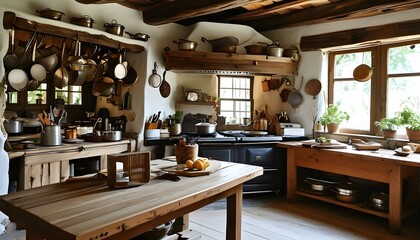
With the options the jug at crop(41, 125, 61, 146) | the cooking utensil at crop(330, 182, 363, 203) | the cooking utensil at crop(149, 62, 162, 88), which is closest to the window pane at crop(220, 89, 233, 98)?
the cooking utensil at crop(149, 62, 162, 88)

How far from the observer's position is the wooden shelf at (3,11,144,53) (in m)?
2.76

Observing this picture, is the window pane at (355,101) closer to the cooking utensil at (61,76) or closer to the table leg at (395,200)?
the table leg at (395,200)

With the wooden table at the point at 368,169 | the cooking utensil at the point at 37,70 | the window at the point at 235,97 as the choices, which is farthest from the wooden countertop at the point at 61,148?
the wooden table at the point at 368,169

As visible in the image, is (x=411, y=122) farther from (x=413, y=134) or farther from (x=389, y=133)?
(x=389, y=133)

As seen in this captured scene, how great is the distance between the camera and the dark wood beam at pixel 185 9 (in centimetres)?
316

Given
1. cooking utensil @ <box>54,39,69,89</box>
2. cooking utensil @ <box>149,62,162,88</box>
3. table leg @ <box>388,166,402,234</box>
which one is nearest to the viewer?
table leg @ <box>388,166,402,234</box>

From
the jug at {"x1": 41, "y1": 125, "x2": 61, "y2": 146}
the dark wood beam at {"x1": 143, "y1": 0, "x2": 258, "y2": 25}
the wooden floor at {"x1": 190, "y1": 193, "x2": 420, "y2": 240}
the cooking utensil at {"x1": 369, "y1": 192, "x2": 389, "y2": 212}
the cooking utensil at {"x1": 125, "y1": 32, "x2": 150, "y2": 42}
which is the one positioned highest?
the dark wood beam at {"x1": 143, "y1": 0, "x2": 258, "y2": 25}

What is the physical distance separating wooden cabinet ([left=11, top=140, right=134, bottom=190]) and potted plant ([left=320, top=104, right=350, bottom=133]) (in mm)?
2783

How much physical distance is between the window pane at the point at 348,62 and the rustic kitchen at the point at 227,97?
1 centimetres

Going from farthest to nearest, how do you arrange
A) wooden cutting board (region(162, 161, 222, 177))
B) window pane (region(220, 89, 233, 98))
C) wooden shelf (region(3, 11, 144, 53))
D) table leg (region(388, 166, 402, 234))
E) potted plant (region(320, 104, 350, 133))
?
window pane (region(220, 89, 233, 98)) → potted plant (region(320, 104, 350, 133)) → table leg (region(388, 166, 402, 234)) → wooden shelf (region(3, 11, 144, 53)) → wooden cutting board (region(162, 161, 222, 177))

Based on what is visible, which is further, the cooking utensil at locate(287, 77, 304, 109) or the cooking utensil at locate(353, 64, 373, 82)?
the cooking utensil at locate(287, 77, 304, 109)

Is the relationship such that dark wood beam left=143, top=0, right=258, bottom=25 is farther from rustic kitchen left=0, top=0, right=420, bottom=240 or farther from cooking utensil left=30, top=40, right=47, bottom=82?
cooking utensil left=30, top=40, right=47, bottom=82

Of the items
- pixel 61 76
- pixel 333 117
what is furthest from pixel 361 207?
pixel 61 76

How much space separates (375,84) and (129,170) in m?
3.41
